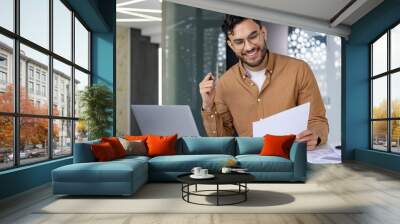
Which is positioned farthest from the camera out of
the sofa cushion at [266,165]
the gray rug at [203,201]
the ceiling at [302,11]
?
the ceiling at [302,11]

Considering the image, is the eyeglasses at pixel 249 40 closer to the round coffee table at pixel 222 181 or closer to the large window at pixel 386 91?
the large window at pixel 386 91

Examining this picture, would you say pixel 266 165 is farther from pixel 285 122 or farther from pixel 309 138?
pixel 309 138

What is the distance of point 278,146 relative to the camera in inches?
239

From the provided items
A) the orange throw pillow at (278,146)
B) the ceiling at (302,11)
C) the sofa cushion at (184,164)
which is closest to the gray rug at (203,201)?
the sofa cushion at (184,164)

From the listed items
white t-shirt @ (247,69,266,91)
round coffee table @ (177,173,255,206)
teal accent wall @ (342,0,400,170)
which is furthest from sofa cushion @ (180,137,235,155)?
teal accent wall @ (342,0,400,170)

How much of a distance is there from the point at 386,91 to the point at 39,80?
6.78 metres

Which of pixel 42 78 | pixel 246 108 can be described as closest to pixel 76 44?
pixel 42 78

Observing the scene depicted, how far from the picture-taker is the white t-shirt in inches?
328

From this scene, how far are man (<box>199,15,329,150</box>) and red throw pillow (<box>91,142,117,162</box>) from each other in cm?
331

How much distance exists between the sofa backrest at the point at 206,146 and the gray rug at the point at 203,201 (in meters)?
1.33

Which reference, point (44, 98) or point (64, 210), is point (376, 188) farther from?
point (44, 98)

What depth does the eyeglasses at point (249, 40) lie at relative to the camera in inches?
337

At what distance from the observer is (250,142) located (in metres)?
6.54

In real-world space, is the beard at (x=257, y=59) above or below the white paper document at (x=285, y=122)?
above
